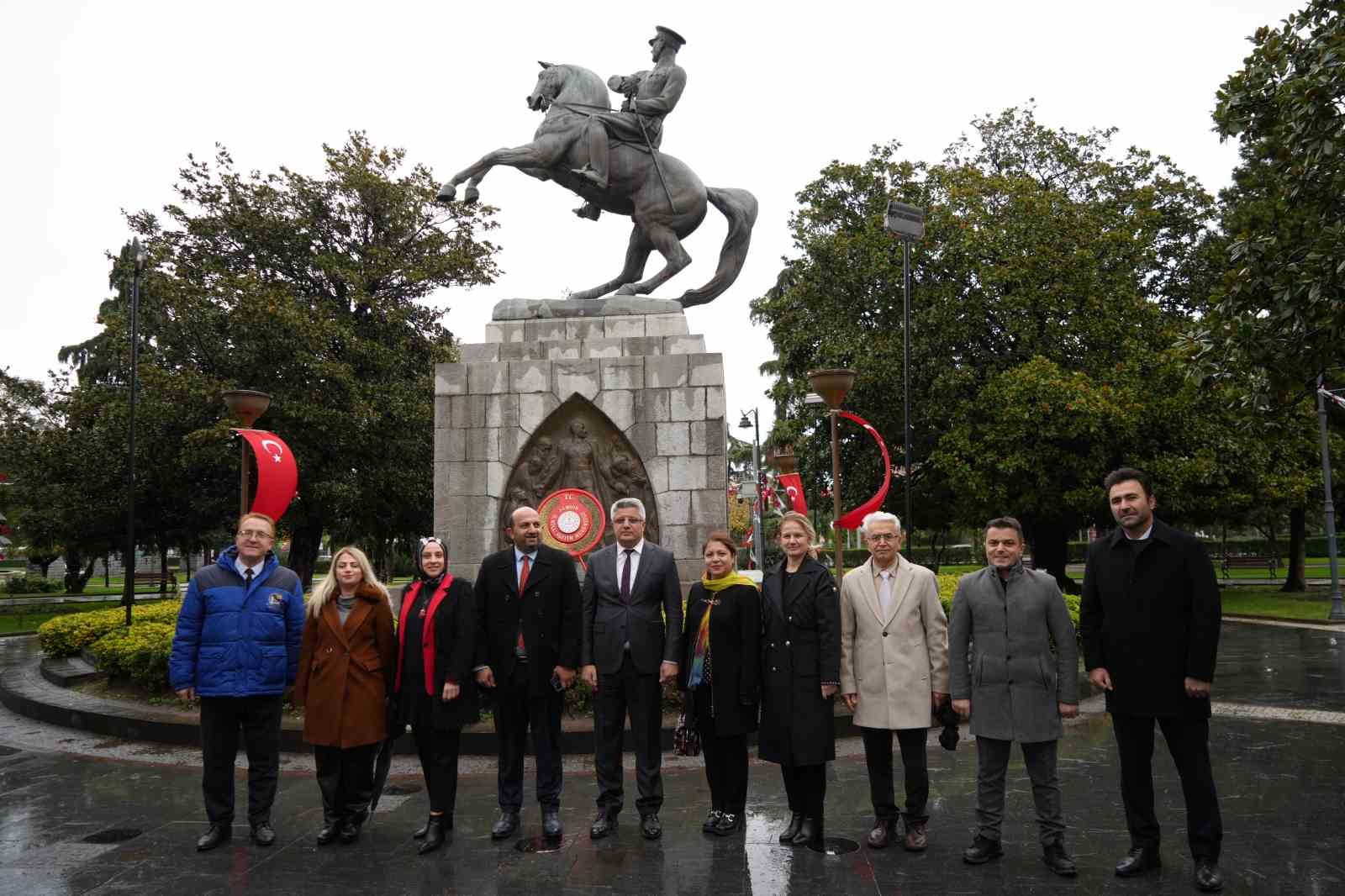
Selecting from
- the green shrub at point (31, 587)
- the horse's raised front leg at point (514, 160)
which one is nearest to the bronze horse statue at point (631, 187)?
the horse's raised front leg at point (514, 160)

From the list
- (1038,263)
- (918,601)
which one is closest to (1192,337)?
(918,601)

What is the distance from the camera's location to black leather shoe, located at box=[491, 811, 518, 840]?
4949 millimetres

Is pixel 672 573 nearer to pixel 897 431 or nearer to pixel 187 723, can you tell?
pixel 187 723

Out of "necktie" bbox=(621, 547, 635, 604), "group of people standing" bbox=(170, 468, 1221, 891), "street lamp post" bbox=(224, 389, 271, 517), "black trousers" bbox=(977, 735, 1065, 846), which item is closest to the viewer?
"black trousers" bbox=(977, 735, 1065, 846)

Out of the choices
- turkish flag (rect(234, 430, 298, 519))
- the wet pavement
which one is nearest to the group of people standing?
the wet pavement

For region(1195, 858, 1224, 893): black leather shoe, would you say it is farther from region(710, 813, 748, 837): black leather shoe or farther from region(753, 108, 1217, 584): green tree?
region(753, 108, 1217, 584): green tree

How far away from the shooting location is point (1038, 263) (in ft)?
68.0

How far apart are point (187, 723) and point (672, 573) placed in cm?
511

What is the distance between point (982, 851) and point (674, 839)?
1.56 meters

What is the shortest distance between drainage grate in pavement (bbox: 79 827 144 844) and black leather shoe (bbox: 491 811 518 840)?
2066 mm

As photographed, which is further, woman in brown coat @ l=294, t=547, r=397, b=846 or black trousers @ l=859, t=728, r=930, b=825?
woman in brown coat @ l=294, t=547, r=397, b=846

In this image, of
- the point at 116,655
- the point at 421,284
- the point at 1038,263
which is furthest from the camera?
the point at 421,284

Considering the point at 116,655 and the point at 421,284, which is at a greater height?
the point at 421,284

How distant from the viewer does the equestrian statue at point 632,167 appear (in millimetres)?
9117
